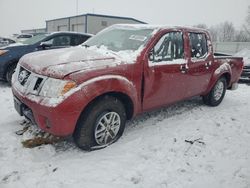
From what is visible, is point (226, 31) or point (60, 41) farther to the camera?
point (226, 31)

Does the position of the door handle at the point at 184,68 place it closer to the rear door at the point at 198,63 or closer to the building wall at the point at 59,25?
the rear door at the point at 198,63

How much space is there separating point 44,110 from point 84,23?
27069 millimetres

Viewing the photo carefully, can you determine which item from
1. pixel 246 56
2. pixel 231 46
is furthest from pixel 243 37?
pixel 246 56

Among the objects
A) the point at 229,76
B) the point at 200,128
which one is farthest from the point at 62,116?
the point at 229,76

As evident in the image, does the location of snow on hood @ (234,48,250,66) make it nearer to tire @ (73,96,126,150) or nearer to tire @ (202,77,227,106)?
tire @ (202,77,227,106)

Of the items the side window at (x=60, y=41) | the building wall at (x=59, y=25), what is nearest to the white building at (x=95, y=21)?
the building wall at (x=59, y=25)

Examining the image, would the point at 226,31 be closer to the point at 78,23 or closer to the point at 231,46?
the point at 231,46

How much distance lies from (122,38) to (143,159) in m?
2.06

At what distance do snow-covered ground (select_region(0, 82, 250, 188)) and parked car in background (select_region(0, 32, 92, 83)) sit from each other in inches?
88.9

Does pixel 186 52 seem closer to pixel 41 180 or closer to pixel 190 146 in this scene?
pixel 190 146

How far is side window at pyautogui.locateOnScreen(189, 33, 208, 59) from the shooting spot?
5.03 meters

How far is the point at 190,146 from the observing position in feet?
12.9

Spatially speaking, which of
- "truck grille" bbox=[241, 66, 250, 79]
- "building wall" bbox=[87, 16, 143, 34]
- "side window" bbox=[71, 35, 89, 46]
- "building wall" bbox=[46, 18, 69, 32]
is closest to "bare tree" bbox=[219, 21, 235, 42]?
"building wall" bbox=[46, 18, 69, 32]

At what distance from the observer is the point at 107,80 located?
3453 millimetres
